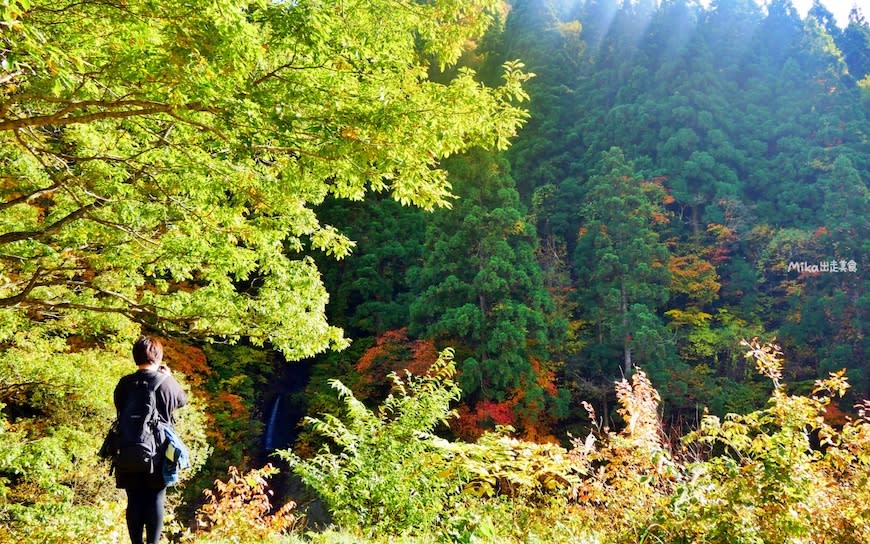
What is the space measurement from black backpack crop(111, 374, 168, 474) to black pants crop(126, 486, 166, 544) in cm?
18

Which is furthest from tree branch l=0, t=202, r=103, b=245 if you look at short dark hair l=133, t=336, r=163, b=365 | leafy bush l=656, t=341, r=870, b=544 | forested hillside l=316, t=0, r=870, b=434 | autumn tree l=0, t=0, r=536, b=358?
forested hillside l=316, t=0, r=870, b=434

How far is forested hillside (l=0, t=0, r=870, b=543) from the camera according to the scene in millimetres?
2766

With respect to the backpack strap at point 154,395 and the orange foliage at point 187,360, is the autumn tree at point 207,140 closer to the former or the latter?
the backpack strap at point 154,395

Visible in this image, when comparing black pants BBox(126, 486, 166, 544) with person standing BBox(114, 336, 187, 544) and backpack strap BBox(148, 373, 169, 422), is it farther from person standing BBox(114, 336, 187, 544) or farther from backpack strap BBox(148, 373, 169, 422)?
backpack strap BBox(148, 373, 169, 422)

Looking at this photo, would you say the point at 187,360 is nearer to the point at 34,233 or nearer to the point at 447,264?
the point at 447,264

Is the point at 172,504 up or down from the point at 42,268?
down

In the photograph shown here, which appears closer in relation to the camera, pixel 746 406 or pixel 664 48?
pixel 746 406

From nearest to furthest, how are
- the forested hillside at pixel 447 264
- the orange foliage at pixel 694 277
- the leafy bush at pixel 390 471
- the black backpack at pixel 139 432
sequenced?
the black backpack at pixel 139 432 → the forested hillside at pixel 447 264 → the leafy bush at pixel 390 471 → the orange foliage at pixel 694 277

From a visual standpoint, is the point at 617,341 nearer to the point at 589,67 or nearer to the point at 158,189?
the point at 158,189

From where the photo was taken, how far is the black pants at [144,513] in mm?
2570

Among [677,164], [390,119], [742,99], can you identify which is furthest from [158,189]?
[742,99]

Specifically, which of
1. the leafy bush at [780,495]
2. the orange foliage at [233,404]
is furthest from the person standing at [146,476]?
the orange foliage at [233,404]

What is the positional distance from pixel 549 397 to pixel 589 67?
18.3m

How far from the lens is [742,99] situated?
2181cm
